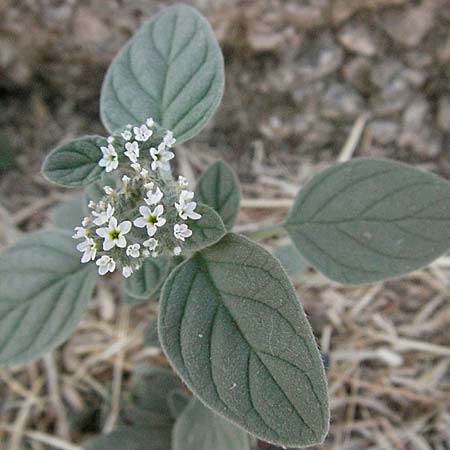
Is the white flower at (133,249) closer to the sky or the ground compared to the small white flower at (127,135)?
closer to the ground

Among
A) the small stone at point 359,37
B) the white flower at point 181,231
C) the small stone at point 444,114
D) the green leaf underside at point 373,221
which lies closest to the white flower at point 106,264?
the white flower at point 181,231

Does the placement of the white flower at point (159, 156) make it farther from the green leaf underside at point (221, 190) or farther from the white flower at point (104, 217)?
the green leaf underside at point (221, 190)

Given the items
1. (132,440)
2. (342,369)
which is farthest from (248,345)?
(342,369)

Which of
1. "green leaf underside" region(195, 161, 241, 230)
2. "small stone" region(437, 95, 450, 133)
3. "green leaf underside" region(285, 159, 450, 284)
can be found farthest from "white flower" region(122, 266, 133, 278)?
"small stone" region(437, 95, 450, 133)

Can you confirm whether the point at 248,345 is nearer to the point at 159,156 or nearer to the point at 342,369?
the point at 159,156

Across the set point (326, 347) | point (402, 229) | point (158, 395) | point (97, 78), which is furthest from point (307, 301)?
point (97, 78)

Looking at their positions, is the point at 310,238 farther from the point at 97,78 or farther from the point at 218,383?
the point at 97,78
